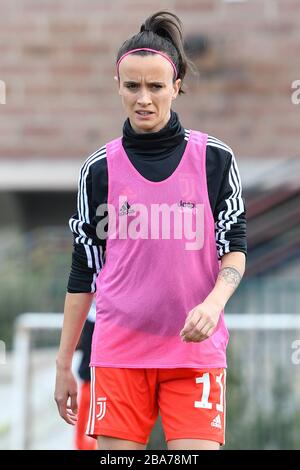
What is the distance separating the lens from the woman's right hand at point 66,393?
425 cm

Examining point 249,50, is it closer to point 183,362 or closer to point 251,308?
point 251,308

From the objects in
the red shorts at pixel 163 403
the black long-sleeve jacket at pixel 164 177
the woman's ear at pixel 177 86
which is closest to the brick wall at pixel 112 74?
the woman's ear at pixel 177 86

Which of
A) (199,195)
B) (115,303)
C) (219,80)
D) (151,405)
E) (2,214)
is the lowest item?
(151,405)

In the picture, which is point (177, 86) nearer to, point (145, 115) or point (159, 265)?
point (145, 115)

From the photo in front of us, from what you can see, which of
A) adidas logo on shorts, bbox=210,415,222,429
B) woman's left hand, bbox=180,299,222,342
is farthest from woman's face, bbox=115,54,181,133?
adidas logo on shorts, bbox=210,415,222,429

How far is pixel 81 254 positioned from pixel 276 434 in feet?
12.2

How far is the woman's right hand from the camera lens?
4.25 metres

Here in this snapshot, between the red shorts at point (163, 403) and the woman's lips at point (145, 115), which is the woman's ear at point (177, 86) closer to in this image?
the woman's lips at point (145, 115)

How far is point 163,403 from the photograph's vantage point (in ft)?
13.5

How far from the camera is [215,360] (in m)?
4.12

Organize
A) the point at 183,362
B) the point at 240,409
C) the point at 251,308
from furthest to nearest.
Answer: the point at 251,308
the point at 240,409
the point at 183,362

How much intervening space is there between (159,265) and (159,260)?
0.06 ft

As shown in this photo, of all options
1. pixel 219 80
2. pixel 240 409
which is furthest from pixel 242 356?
pixel 219 80

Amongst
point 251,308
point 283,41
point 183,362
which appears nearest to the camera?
point 183,362
